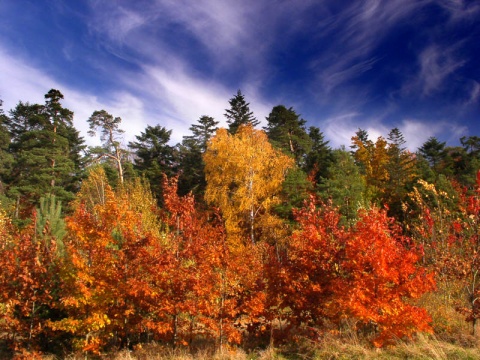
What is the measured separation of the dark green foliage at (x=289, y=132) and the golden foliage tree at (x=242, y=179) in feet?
21.0

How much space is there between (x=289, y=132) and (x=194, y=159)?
9738 mm

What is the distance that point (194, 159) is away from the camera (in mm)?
31703

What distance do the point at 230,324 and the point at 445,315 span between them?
5543 millimetres

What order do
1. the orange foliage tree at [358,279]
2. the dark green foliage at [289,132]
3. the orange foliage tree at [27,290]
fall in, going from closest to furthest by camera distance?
the orange foliage tree at [358,279], the orange foliage tree at [27,290], the dark green foliage at [289,132]

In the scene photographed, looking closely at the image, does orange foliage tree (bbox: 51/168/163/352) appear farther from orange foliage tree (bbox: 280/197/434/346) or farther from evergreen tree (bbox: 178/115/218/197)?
evergreen tree (bbox: 178/115/218/197)

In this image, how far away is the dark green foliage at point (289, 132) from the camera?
1224 inches

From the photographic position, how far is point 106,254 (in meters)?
7.73

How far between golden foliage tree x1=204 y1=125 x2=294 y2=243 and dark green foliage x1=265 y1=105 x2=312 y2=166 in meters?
6.41

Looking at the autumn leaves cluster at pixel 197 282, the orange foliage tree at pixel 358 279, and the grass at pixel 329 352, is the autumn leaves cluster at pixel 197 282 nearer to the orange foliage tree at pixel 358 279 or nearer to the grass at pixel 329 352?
the orange foliage tree at pixel 358 279

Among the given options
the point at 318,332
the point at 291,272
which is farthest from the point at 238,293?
the point at 318,332

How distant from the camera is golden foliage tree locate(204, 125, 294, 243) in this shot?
23.6m

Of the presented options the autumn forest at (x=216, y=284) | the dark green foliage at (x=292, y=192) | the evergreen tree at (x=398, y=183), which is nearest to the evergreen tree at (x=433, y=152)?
the evergreen tree at (x=398, y=183)

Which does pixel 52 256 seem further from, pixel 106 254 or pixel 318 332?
pixel 318 332

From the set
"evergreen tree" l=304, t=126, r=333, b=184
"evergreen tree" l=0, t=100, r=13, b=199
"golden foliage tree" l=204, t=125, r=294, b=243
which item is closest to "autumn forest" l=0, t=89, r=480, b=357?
"golden foliage tree" l=204, t=125, r=294, b=243
